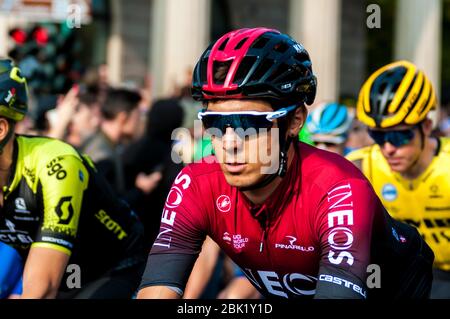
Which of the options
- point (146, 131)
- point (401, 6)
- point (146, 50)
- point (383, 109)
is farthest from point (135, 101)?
point (146, 50)

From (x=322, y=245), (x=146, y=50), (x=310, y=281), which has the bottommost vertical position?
(x=146, y=50)

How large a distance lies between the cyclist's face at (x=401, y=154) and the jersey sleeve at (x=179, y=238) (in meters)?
2.19

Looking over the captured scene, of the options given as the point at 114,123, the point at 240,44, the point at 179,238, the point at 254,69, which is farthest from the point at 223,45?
the point at 114,123

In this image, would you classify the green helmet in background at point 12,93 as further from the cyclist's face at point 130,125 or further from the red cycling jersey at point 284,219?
the cyclist's face at point 130,125

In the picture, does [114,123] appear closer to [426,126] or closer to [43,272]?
[426,126]

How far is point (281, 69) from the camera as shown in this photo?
14.6 feet

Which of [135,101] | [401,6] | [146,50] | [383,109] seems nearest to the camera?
[383,109]

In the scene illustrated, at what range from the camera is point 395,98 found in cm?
673

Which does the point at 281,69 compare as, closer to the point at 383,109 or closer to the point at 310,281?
the point at 310,281

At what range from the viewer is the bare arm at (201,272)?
7.99m


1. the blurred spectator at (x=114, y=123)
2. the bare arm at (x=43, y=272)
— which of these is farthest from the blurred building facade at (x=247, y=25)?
the bare arm at (x=43, y=272)

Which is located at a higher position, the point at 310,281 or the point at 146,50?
the point at 310,281
